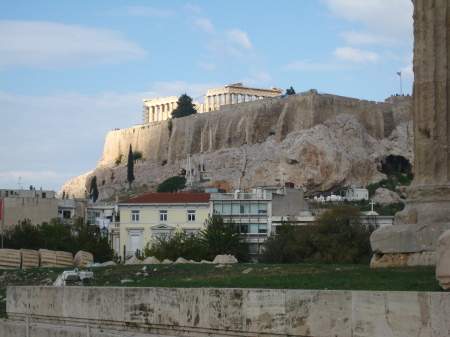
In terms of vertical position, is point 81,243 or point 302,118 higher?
point 302,118

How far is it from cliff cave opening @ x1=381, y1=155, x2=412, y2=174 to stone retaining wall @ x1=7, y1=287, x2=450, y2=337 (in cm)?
8270

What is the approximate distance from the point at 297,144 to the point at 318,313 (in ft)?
274

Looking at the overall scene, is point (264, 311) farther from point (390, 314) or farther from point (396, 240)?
point (396, 240)

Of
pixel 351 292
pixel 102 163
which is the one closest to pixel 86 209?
pixel 102 163

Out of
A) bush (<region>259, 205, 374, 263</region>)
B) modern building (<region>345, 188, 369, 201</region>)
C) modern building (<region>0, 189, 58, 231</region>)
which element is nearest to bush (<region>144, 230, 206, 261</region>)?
bush (<region>259, 205, 374, 263</region>)

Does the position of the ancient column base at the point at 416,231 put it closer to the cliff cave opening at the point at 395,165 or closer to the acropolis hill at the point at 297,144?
the acropolis hill at the point at 297,144

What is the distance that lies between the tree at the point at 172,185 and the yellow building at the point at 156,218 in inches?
1605

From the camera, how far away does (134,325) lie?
525 inches

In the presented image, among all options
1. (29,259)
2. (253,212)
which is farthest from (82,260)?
(253,212)

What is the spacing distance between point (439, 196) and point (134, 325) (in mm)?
6100

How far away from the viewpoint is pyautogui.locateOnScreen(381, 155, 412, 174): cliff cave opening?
95.3 meters

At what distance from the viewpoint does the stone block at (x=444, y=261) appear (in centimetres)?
955

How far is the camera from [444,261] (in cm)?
961

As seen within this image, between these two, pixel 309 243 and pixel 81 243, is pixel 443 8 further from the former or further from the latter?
pixel 81 243
